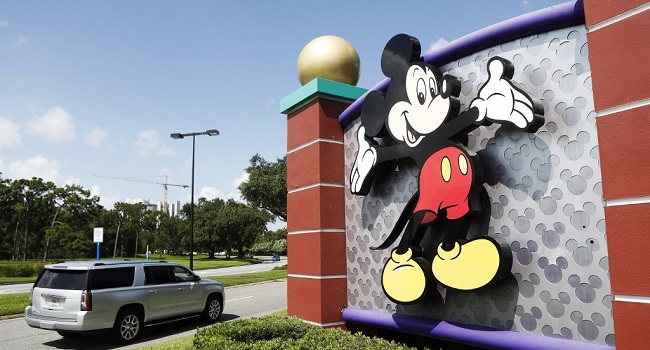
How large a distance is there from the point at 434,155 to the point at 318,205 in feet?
7.64

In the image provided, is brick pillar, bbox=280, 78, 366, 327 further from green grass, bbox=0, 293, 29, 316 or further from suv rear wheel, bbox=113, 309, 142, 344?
green grass, bbox=0, 293, 29, 316

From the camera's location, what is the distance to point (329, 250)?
715 centimetres

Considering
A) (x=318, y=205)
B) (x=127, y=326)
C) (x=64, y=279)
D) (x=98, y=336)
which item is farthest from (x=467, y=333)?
(x=98, y=336)

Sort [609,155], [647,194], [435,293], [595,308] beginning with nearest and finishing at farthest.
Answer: [647,194] → [609,155] → [595,308] → [435,293]

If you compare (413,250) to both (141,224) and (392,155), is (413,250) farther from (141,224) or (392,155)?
(141,224)

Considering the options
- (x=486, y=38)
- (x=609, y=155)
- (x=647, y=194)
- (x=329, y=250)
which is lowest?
(x=329, y=250)

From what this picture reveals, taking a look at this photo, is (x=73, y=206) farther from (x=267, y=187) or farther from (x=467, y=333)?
(x=467, y=333)

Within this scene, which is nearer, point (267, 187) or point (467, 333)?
point (467, 333)

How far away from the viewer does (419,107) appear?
5.77 meters

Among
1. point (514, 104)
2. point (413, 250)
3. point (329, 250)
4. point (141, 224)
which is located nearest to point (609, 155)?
point (514, 104)

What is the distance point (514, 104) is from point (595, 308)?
2.02 metres

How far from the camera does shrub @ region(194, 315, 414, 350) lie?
5309 millimetres

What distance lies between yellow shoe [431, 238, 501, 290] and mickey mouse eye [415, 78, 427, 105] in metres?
1.80

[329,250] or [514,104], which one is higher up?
[514,104]
